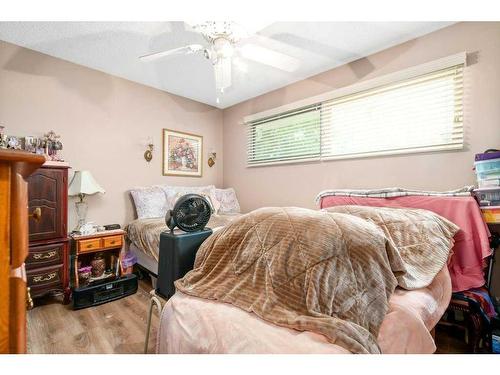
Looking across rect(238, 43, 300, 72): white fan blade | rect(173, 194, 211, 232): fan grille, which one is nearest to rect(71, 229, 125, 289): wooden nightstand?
rect(173, 194, 211, 232): fan grille

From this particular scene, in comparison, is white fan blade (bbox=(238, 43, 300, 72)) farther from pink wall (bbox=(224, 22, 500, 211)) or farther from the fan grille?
the fan grille

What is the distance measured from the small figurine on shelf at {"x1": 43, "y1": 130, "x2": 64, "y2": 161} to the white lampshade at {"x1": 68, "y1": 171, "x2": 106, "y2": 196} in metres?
0.25

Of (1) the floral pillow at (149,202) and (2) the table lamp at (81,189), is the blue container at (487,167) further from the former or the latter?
(2) the table lamp at (81,189)

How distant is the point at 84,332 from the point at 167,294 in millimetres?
1018

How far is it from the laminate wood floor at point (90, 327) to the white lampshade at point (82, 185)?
1.07 metres

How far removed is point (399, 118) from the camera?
2.25 meters

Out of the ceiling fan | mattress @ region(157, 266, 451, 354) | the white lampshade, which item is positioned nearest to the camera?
mattress @ region(157, 266, 451, 354)

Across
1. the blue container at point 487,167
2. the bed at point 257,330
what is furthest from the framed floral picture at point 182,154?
the blue container at point 487,167

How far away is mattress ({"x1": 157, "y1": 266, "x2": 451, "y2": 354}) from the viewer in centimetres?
75

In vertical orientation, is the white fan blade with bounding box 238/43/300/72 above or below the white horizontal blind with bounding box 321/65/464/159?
above

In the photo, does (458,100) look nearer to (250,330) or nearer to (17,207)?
(250,330)

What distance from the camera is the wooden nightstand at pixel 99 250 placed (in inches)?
91.4

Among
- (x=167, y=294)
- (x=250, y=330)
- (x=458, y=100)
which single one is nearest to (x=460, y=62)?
(x=458, y=100)

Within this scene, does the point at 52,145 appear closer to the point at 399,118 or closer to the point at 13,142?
the point at 13,142
